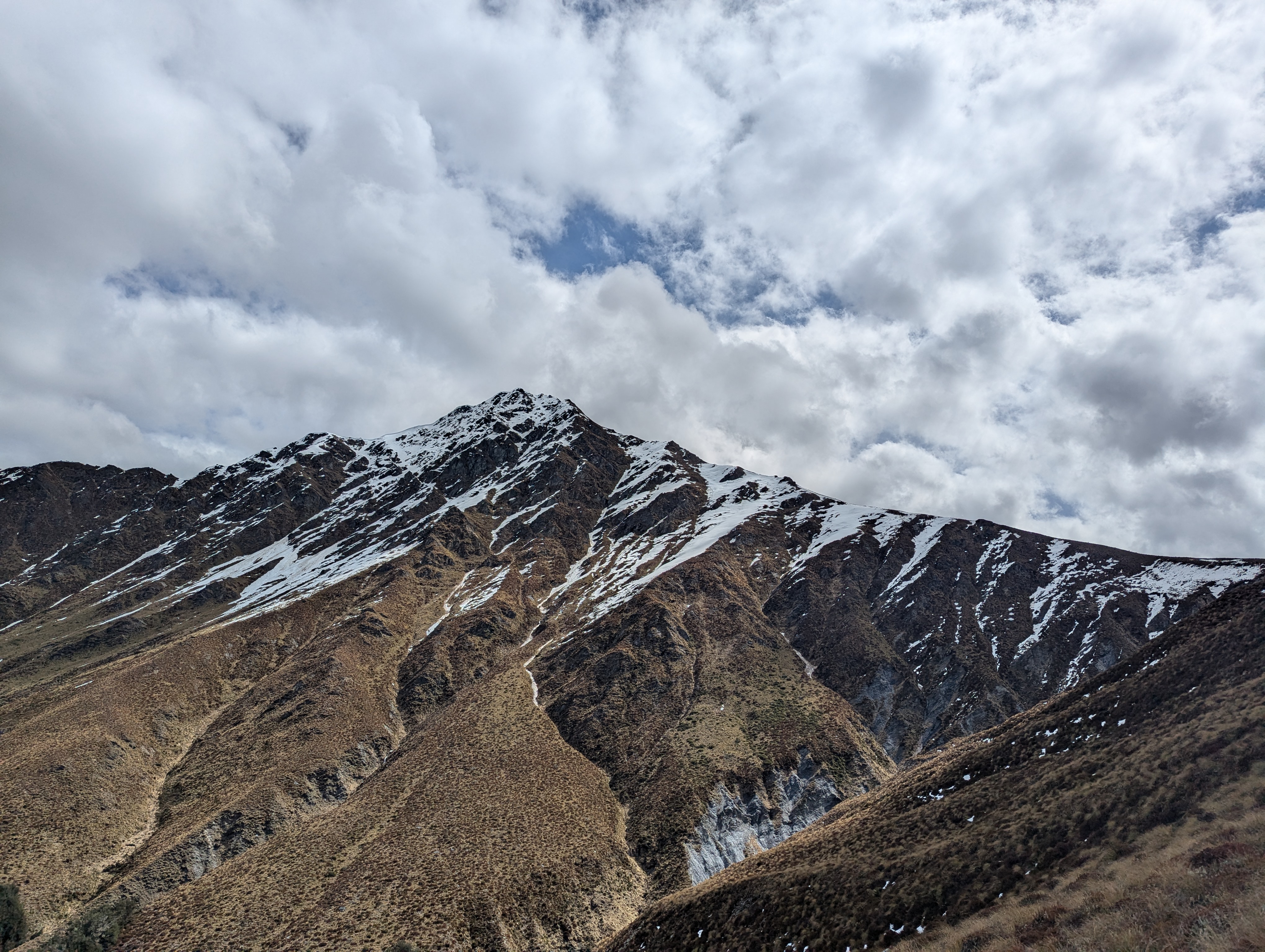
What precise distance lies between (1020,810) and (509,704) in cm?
7214

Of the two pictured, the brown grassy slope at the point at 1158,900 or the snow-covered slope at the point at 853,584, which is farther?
the snow-covered slope at the point at 853,584

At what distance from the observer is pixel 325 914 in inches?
1902

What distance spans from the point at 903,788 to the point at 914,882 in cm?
1915

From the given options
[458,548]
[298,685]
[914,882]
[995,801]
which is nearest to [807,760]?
[995,801]

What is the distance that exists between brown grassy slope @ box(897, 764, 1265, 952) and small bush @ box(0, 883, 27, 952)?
70202 millimetres

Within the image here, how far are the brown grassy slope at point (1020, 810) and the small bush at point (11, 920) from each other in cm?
5048

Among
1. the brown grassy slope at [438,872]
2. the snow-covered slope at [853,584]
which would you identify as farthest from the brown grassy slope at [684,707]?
the snow-covered slope at [853,584]

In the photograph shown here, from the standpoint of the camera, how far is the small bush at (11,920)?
164 ft

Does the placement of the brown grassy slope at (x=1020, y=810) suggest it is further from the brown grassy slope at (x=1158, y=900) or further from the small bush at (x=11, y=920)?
the small bush at (x=11, y=920)

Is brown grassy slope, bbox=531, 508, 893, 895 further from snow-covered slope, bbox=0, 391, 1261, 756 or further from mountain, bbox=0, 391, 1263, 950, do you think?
snow-covered slope, bbox=0, 391, 1261, 756

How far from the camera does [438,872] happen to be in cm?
5391

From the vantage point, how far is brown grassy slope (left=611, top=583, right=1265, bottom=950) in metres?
26.6

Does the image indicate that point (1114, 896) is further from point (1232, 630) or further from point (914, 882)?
point (1232, 630)

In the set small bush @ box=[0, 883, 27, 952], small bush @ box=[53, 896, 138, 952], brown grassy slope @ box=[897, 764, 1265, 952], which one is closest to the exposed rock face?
brown grassy slope @ box=[897, 764, 1265, 952]
